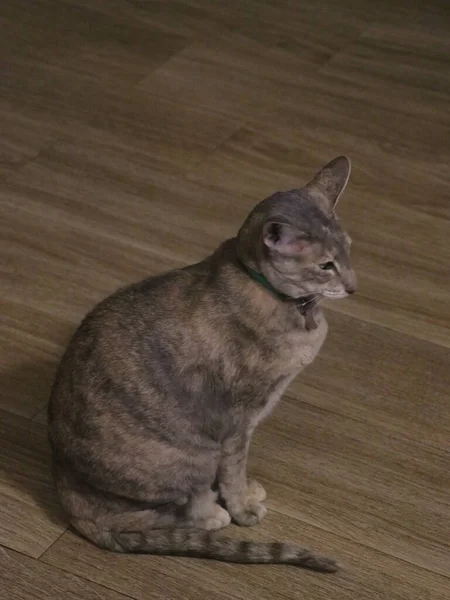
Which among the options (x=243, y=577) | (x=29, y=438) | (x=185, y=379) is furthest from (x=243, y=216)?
(x=243, y=577)

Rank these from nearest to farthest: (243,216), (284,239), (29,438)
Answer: (284,239)
(29,438)
(243,216)

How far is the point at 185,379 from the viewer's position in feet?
5.41

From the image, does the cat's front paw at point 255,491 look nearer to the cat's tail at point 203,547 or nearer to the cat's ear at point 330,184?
the cat's tail at point 203,547

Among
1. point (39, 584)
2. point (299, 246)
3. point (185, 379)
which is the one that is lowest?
point (39, 584)

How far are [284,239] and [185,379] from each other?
0.94 feet

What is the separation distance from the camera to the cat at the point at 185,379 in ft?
5.35

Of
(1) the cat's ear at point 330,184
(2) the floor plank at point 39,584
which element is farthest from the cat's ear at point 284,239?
(2) the floor plank at point 39,584

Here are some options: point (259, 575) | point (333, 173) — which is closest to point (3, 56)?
point (333, 173)

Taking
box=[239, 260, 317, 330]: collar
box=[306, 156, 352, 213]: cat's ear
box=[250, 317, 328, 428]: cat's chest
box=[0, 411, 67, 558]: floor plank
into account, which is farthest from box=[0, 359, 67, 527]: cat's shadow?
box=[306, 156, 352, 213]: cat's ear

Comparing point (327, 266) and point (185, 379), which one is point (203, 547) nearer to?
point (185, 379)

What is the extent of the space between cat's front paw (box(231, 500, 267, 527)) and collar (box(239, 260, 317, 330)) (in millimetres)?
354

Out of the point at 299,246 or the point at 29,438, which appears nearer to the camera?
the point at 299,246

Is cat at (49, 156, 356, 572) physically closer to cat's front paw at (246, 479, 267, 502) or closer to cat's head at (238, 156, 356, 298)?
cat's head at (238, 156, 356, 298)

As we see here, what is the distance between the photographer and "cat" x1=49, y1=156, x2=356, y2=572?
1.63 m
